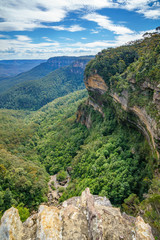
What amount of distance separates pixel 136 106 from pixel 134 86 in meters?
5.49

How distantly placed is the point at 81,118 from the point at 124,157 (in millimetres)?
36697

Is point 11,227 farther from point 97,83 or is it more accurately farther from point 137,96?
point 97,83

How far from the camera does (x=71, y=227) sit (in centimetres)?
1382

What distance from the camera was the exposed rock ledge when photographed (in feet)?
40.8


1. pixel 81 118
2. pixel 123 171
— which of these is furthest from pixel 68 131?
pixel 123 171

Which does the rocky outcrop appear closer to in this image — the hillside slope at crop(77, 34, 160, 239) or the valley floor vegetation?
the hillside slope at crop(77, 34, 160, 239)

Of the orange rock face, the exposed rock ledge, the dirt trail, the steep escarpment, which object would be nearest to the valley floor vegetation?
the dirt trail

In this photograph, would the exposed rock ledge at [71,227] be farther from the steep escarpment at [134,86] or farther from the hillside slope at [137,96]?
the steep escarpment at [134,86]

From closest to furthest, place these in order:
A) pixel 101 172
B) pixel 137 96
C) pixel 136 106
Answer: pixel 136 106 → pixel 137 96 → pixel 101 172

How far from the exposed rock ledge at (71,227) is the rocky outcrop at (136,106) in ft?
32.7

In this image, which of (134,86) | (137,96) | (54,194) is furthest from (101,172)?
(134,86)

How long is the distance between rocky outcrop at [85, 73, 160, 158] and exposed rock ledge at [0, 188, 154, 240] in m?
9.97

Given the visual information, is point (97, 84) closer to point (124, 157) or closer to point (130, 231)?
point (124, 157)

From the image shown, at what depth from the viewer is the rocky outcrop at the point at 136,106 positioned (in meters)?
20.1
